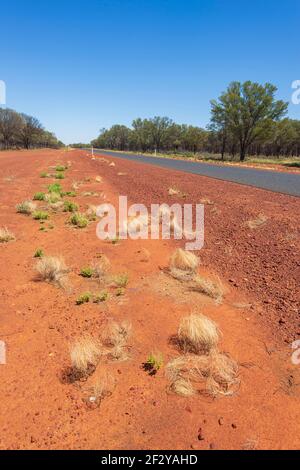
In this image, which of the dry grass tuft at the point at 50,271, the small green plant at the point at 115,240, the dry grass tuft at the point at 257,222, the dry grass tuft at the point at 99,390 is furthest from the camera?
the dry grass tuft at the point at 257,222

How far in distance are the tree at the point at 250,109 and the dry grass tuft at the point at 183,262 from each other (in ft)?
165

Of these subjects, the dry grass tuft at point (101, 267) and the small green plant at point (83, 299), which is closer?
the small green plant at point (83, 299)

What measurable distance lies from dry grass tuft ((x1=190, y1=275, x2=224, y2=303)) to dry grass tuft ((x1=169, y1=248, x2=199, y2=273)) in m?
0.57

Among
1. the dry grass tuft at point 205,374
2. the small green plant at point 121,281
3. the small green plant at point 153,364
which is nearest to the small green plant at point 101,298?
the small green plant at point 121,281

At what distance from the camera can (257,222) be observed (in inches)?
385

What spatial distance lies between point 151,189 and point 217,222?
24.5ft

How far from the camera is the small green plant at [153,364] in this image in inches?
151

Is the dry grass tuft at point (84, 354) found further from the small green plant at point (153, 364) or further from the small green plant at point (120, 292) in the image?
the small green plant at point (120, 292)

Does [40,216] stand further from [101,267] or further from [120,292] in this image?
[120,292]

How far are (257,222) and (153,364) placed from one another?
7.00m

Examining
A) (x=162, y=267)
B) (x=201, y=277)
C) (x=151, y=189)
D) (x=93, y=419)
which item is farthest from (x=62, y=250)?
(x=151, y=189)

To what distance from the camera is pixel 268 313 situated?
5.11m

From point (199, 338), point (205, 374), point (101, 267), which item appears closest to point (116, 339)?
point (199, 338)
